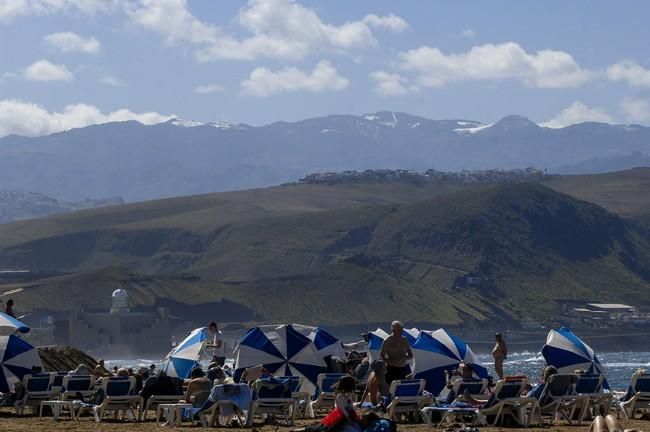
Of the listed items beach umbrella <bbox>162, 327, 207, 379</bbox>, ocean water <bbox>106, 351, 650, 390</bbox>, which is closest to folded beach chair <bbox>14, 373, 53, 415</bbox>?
beach umbrella <bbox>162, 327, 207, 379</bbox>

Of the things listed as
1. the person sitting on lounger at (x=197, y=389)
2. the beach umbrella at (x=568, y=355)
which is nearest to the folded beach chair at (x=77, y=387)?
the person sitting on lounger at (x=197, y=389)

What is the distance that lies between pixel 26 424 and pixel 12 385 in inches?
142

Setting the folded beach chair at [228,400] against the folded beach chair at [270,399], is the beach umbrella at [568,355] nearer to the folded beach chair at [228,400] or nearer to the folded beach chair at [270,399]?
Result: the folded beach chair at [270,399]

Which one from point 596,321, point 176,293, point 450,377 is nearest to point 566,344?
point 450,377

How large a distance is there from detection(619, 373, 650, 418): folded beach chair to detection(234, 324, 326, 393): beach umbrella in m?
5.90

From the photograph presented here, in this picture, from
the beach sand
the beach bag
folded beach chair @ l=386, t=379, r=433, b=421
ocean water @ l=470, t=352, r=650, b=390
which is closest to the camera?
the beach bag

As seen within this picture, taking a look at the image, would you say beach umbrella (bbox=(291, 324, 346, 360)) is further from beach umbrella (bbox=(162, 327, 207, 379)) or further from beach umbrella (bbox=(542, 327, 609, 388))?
beach umbrella (bbox=(542, 327, 609, 388))

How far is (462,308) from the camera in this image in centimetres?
18675

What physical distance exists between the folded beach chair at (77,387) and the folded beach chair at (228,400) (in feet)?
12.1

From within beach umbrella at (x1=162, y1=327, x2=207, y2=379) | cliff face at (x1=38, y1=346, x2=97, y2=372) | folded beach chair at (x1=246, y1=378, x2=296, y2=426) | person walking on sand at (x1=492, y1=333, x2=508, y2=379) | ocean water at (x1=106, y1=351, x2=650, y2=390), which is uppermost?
folded beach chair at (x1=246, y1=378, x2=296, y2=426)

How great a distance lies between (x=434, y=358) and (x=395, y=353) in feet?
11.4

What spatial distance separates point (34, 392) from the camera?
25.0 metres

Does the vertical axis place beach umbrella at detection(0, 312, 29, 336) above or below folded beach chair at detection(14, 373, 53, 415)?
above

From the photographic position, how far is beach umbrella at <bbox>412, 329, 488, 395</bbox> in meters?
27.2
